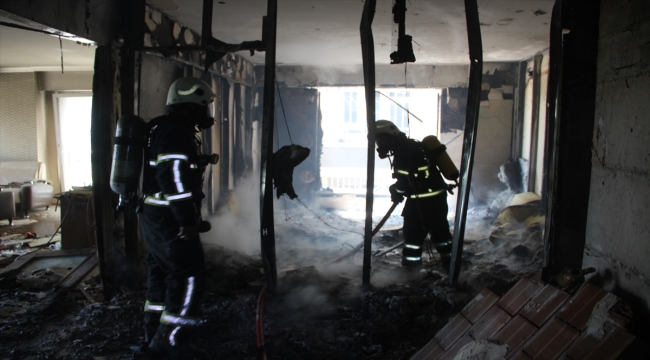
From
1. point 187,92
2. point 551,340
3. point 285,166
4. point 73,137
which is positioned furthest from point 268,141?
point 73,137

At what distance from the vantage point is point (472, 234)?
7.49 m

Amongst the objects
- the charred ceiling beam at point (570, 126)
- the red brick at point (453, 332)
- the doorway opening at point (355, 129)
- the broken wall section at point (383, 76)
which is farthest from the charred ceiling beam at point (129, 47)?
the doorway opening at point (355, 129)

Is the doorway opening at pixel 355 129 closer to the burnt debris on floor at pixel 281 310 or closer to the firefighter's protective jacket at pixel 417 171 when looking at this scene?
the burnt debris on floor at pixel 281 310

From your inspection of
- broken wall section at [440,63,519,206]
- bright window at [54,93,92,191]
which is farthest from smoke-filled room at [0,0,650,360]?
bright window at [54,93,92,191]

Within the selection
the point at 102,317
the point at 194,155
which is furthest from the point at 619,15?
the point at 102,317

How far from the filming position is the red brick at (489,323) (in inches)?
102

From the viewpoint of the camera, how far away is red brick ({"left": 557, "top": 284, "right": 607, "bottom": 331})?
2141 millimetres

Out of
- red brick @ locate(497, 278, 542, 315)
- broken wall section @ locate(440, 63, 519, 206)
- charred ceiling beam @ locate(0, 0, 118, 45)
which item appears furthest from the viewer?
broken wall section @ locate(440, 63, 519, 206)

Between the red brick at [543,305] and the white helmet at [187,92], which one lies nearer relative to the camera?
the red brick at [543,305]

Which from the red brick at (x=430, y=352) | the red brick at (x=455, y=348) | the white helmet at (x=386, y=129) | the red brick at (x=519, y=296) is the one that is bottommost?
the red brick at (x=430, y=352)

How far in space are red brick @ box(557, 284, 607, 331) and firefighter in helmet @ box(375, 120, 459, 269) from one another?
228 centimetres

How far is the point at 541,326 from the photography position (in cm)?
233

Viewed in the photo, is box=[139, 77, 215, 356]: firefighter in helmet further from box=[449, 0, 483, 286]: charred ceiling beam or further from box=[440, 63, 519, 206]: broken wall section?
box=[440, 63, 519, 206]: broken wall section

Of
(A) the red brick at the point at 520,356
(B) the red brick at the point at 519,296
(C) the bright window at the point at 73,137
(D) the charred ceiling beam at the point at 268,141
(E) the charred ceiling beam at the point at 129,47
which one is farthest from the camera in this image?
(C) the bright window at the point at 73,137
